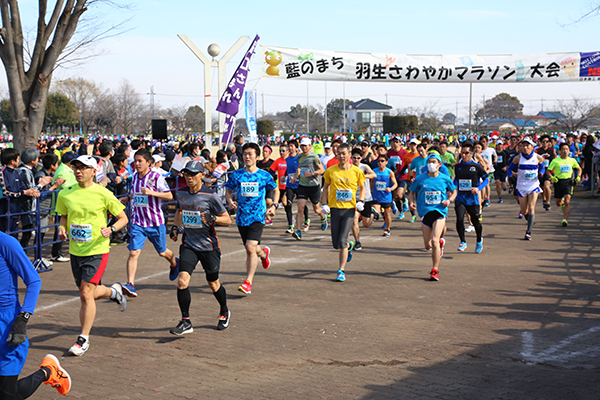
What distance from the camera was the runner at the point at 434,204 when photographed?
9.32m

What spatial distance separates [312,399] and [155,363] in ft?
5.54

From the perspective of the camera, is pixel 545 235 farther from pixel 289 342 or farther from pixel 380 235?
pixel 289 342

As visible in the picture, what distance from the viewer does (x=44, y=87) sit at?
45.4 feet

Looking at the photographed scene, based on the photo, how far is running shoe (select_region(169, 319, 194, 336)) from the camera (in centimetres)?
648

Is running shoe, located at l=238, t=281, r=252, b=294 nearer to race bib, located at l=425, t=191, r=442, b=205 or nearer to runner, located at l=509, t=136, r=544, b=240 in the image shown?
race bib, located at l=425, t=191, r=442, b=205

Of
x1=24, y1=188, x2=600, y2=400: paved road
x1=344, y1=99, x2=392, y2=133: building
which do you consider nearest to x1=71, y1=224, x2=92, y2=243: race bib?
x1=24, y1=188, x2=600, y2=400: paved road

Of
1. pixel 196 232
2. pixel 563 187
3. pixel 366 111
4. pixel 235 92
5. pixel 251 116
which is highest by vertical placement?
pixel 366 111

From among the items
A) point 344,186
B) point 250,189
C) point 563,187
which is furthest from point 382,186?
point 250,189

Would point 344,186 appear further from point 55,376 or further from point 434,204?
point 55,376

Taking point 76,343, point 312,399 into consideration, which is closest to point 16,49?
point 76,343

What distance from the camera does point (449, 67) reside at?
2028cm

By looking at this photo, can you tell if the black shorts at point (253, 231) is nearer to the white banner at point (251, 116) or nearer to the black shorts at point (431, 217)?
the black shorts at point (431, 217)

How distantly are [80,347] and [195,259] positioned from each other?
56.7 inches

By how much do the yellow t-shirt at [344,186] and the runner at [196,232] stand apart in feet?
9.35
